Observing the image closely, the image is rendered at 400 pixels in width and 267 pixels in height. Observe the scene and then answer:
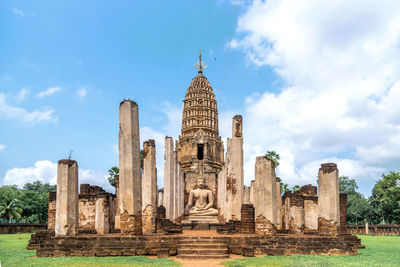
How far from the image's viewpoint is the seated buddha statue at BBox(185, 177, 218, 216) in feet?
81.5

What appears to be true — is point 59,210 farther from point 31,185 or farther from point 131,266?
point 31,185

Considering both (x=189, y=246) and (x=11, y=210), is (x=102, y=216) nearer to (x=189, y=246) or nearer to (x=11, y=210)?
(x=189, y=246)

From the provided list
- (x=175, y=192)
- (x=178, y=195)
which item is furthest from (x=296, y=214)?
(x=178, y=195)

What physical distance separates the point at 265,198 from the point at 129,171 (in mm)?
4998

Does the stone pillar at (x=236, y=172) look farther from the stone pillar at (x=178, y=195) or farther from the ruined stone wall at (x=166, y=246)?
the ruined stone wall at (x=166, y=246)

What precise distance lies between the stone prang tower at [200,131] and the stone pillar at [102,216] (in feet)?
64.2

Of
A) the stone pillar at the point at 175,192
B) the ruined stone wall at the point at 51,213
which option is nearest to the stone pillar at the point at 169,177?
the stone pillar at the point at 175,192


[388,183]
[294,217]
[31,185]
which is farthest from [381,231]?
[31,185]

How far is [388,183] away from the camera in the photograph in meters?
39.7

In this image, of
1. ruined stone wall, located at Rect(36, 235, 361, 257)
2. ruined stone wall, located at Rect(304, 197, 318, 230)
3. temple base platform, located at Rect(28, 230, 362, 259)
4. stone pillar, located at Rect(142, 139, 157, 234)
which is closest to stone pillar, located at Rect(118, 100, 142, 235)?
temple base platform, located at Rect(28, 230, 362, 259)

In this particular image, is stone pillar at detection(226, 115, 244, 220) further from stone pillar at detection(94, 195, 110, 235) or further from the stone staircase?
the stone staircase

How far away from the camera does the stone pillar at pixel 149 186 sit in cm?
1681

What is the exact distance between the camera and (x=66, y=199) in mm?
12398

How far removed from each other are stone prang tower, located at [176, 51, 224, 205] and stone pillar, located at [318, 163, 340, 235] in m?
22.8
